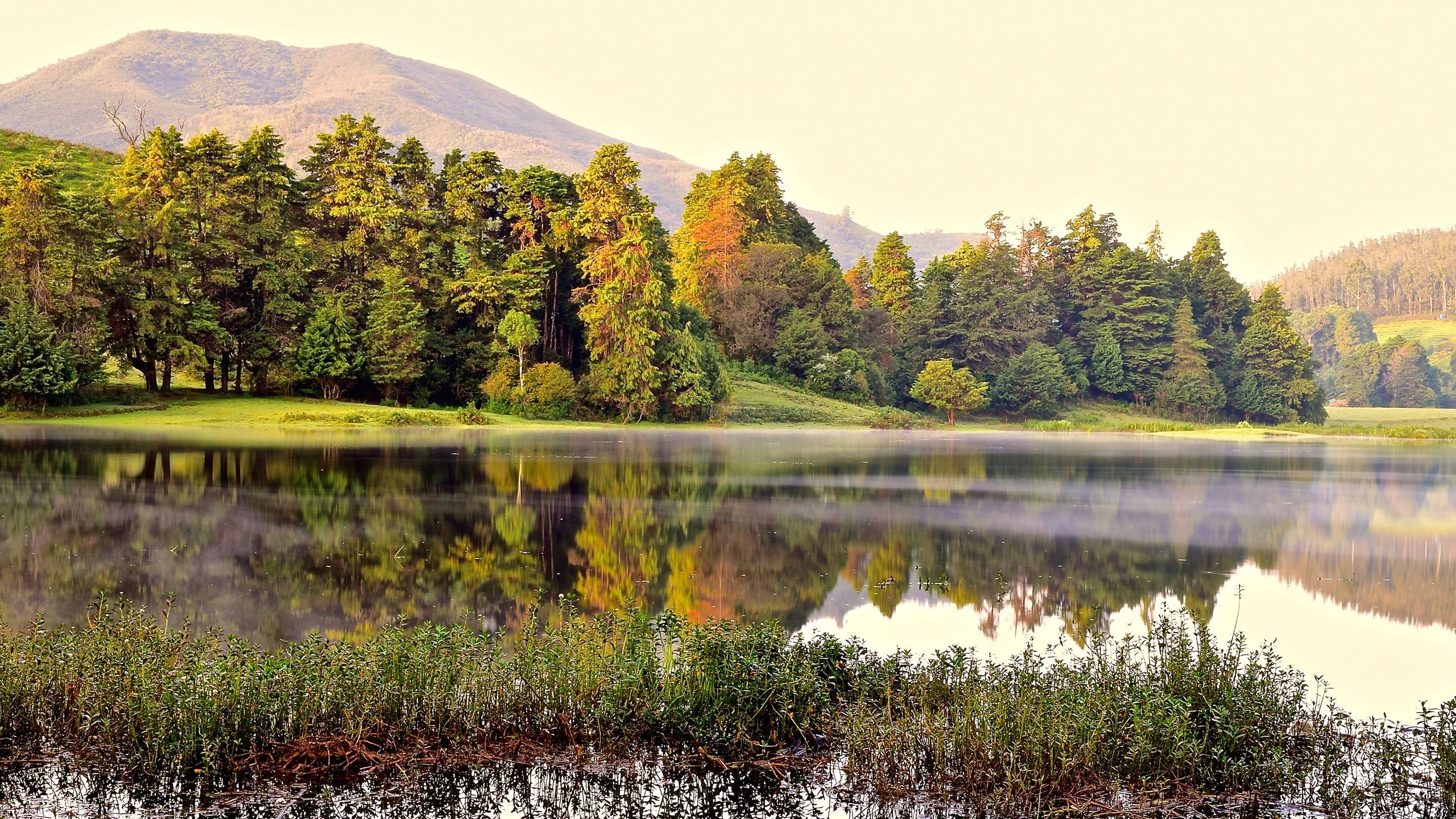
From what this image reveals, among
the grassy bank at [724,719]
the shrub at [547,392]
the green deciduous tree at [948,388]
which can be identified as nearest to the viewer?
the grassy bank at [724,719]

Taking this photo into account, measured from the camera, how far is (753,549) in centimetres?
1514

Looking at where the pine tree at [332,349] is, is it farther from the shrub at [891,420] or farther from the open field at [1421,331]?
the open field at [1421,331]

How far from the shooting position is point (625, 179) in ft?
197

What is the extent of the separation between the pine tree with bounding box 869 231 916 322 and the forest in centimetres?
28

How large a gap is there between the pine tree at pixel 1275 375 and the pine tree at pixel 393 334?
222 feet

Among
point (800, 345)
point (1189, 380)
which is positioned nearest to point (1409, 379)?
point (1189, 380)

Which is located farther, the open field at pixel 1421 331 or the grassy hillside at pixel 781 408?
the open field at pixel 1421 331

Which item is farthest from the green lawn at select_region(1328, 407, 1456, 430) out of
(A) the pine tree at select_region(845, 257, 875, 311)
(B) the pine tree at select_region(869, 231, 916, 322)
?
(A) the pine tree at select_region(845, 257, 875, 311)

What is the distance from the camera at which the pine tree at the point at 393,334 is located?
51719 mm

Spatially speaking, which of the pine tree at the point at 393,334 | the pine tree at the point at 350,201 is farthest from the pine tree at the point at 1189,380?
the pine tree at the point at 350,201

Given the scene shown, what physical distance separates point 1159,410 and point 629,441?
59207mm

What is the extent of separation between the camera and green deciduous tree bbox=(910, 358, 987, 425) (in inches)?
2896

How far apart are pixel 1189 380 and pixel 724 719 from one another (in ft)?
282

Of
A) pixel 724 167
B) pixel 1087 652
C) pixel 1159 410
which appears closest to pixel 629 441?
pixel 1087 652
